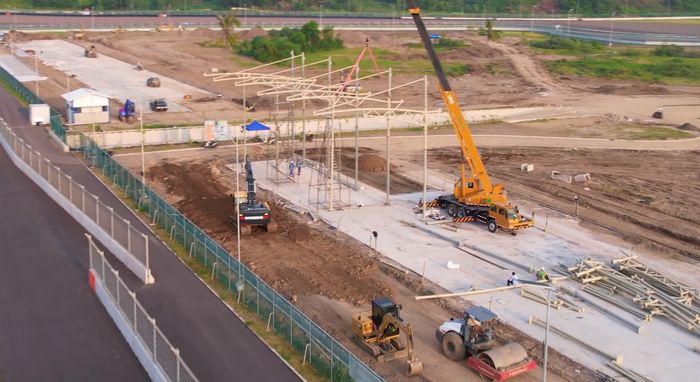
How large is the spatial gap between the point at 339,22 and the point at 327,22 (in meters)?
2.49

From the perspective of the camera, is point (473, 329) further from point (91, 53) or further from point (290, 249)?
point (91, 53)

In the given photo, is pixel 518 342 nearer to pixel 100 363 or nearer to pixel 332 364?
pixel 332 364

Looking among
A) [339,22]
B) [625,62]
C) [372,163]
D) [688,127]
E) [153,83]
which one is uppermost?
[339,22]

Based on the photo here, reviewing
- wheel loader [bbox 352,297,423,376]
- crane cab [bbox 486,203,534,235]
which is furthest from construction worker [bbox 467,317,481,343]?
crane cab [bbox 486,203,534,235]

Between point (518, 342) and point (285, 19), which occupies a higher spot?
point (285, 19)

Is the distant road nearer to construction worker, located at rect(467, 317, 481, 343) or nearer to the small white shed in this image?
the small white shed

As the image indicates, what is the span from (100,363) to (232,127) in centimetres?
3959

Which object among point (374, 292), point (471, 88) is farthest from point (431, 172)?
point (471, 88)

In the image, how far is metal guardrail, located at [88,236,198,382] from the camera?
20.3 meters

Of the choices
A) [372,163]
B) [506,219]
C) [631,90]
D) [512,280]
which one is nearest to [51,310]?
[512,280]

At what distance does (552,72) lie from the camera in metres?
105

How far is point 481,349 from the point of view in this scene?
81.8ft

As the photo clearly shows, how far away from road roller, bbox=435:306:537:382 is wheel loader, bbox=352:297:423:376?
1.25m

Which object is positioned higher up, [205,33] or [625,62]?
[205,33]
